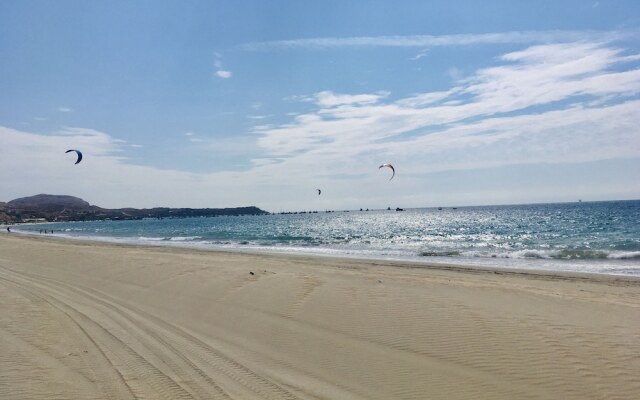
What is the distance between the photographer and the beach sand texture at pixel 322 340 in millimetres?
5531

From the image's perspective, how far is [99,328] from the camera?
8.22 m

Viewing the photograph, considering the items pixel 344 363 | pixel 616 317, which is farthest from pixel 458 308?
pixel 344 363

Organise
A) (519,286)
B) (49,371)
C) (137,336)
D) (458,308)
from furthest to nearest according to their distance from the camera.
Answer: (519,286), (458,308), (137,336), (49,371)

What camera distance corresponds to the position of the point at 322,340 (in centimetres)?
759

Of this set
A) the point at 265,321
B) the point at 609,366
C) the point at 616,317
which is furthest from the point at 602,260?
the point at 265,321

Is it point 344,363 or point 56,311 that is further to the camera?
point 56,311

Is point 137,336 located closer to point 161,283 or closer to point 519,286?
point 161,283

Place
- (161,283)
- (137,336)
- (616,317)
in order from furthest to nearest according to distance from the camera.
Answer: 1. (161,283)
2. (616,317)
3. (137,336)

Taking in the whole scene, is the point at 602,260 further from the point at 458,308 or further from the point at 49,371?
the point at 49,371

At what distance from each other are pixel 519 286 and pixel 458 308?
172 inches

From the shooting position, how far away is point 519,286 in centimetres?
1258

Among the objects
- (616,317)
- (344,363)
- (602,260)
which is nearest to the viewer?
(344,363)

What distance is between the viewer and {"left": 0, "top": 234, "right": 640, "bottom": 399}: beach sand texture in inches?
218

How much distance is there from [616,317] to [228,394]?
781 cm
